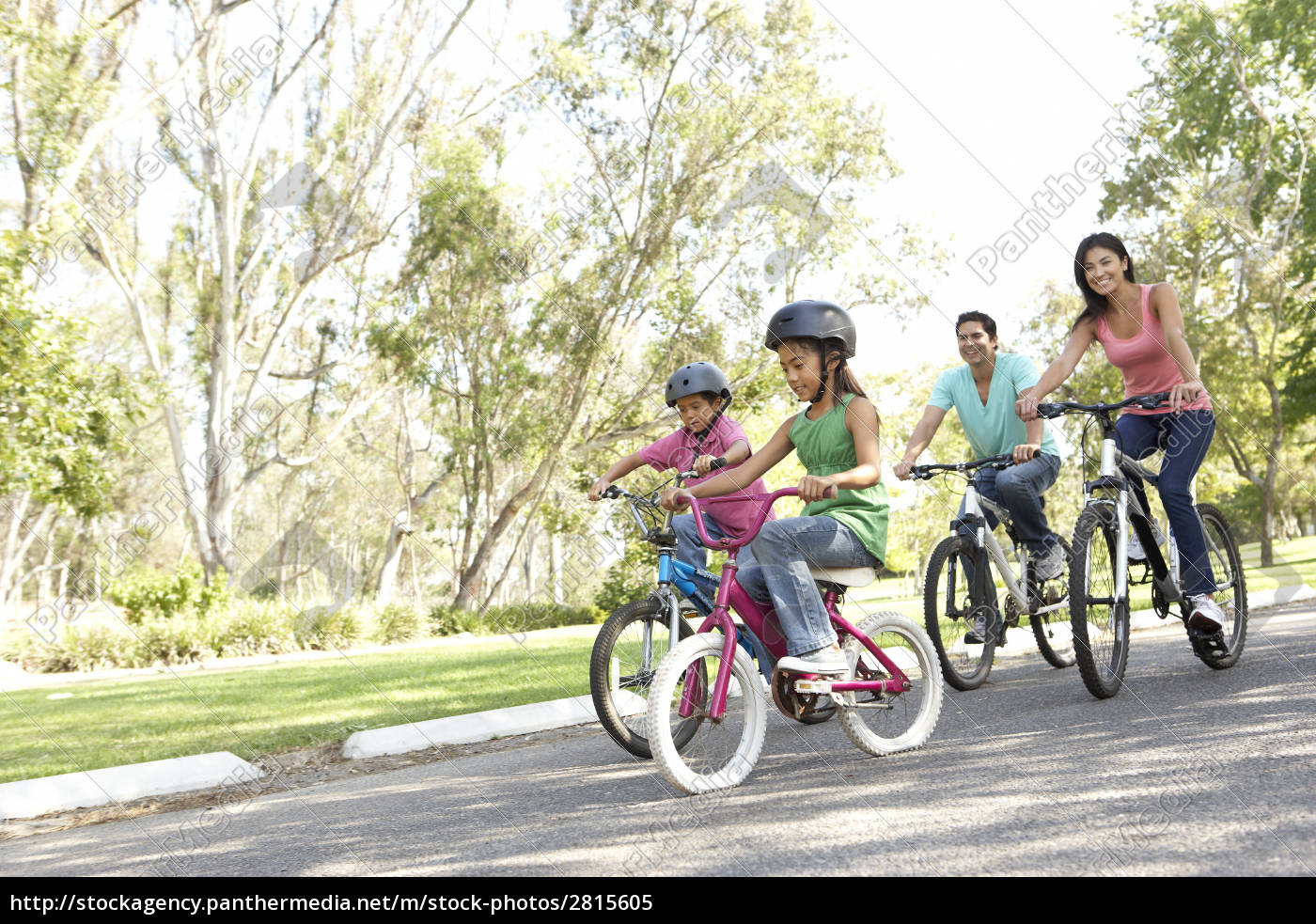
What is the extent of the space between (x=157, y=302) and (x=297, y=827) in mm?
30937

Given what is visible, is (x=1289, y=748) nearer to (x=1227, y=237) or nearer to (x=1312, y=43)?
(x=1312, y=43)

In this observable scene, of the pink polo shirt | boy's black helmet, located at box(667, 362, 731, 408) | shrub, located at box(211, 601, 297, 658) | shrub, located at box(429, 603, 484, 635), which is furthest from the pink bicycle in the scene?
shrub, located at box(429, 603, 484, 635)

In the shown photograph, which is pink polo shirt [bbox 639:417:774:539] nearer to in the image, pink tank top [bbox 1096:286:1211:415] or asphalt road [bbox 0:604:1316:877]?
asphalt road [bbox 0:604:1316:877]

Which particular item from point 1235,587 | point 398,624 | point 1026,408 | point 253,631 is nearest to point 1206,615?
point 1235,587

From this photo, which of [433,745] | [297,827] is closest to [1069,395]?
[433,745]

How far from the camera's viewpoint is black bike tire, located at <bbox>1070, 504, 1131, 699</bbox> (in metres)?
5.00

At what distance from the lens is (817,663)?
4.21 metres

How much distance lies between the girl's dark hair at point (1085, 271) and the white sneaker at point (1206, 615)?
5.18ft

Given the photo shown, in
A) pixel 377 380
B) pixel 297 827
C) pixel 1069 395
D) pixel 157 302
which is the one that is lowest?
pixel 297 827

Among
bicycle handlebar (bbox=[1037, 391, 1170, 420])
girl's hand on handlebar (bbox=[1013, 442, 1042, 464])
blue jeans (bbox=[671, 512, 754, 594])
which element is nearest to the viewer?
bicycle handlebar (bbox=[1037, 391, 1170, 420])

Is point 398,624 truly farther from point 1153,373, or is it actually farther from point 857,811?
point 857,811

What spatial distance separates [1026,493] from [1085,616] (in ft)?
4.25

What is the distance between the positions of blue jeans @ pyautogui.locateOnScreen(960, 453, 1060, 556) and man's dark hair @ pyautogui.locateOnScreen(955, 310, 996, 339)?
0.79m

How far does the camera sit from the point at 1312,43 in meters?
22.4
